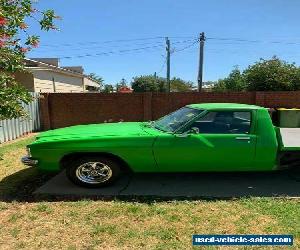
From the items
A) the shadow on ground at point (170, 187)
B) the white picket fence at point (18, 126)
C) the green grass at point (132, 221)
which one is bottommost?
the green grass at point (132, 221)

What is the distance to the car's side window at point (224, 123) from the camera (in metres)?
5.73

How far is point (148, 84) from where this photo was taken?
61938mm

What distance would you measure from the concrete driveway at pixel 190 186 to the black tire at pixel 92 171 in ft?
0.41

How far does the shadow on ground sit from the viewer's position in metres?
5.48

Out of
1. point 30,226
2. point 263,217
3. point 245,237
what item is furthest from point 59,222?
point 263,217

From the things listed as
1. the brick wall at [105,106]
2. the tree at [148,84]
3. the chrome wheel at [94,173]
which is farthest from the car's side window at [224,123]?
the tree at [148,84]

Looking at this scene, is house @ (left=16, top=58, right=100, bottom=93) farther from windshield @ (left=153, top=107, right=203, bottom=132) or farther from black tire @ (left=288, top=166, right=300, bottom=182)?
black tire @ (left=288, top=166, right=300, bottom=182)

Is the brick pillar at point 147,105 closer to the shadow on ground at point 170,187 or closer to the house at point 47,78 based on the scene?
the house at point 47,78

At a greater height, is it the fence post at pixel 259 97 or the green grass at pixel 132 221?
the fence post at pixel 259 97

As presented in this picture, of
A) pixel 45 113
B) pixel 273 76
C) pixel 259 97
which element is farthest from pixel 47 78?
pixel 273 76

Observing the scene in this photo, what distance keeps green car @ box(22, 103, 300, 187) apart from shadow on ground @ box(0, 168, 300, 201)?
12.1 inches

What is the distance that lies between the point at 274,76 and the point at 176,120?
2049cm

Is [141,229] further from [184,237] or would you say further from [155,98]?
[155,98]

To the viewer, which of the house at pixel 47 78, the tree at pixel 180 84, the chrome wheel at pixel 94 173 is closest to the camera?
the chrome wheel at pixel 94 173
